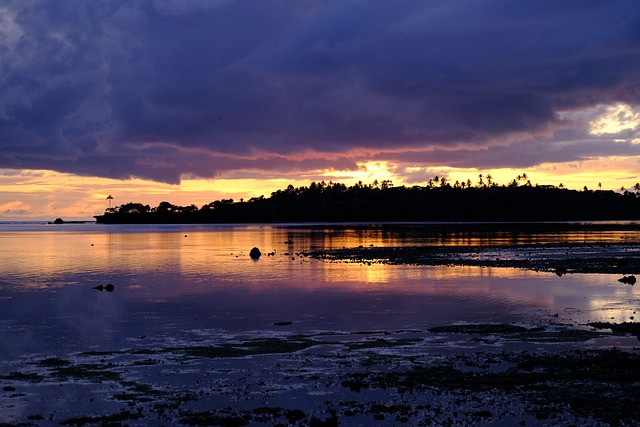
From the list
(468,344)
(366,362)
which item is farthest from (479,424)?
(468,344)

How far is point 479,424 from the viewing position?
51.6 feet

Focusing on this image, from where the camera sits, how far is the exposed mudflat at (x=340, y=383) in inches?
650

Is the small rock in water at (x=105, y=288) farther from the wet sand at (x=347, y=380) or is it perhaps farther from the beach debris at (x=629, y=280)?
the beach debris at (x=629, y=280)

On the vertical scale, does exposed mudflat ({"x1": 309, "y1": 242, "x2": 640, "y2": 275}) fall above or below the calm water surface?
above

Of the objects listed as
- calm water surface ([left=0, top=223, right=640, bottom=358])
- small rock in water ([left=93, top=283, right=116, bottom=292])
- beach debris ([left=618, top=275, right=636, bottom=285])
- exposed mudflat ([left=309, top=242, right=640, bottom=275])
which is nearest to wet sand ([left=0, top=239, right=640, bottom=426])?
calm water surface ([left=0, top=223, right=640, bottom=358])

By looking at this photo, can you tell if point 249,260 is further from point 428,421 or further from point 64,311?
point 428,421

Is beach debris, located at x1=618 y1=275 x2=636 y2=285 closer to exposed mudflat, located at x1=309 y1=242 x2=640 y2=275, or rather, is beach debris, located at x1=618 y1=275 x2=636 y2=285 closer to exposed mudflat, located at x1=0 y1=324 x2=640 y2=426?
exposed mudflat, located at x1=309 y1=242 x2=640 y2=275

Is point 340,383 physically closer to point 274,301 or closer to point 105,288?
point 274,301

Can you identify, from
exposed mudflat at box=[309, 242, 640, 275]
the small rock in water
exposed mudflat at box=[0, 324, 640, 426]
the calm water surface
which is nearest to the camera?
exposed mudflat at box=[0, 324, 640, 426]

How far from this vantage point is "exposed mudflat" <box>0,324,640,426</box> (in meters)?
16.5

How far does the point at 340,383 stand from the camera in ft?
64.3

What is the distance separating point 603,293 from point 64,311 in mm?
33755

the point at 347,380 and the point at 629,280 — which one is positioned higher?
the point at 629,280

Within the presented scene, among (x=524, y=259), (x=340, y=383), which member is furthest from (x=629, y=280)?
(x=340, y=383)
